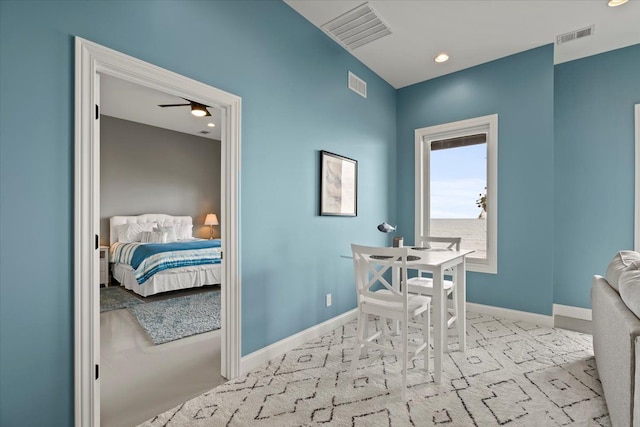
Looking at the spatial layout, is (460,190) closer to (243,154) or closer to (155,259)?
(243,154)

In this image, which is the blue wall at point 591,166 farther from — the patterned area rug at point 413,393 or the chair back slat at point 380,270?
the chair back slat at point 380,270

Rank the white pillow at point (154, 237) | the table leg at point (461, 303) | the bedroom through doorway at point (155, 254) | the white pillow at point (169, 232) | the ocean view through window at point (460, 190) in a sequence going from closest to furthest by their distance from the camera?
the bedroom through doorway at point (155, 254) → the table leg at point (461, 303) → the ocean view through window at point (460, 190) → the white pillow at point (154, 237) → the white pillow at point (169, 232)

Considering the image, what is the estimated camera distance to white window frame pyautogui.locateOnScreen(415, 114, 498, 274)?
373 cm

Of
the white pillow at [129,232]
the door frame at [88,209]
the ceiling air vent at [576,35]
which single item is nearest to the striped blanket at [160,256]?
the white pillow at [129,232]

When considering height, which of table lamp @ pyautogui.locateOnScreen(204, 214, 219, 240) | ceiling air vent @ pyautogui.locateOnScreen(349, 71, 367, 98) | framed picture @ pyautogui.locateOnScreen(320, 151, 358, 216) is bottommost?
table lamp @ pyautogui.locateOnScreen(204, 214, 219, 240)

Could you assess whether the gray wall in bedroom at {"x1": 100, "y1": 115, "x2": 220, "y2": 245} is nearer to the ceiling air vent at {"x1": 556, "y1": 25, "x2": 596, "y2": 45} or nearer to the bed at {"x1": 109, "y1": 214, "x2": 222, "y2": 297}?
the bed at {"x1": 109, "y1": 214, "x2": 222, "y2": 297}

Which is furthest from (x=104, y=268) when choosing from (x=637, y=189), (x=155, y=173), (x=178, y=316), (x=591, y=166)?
(x=637, y=189)

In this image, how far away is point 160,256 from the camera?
444cm

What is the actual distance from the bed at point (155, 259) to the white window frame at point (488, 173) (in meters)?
3.28

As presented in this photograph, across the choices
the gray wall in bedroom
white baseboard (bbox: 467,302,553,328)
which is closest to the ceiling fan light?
the gray wall in bedroom

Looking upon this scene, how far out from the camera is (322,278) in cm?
315

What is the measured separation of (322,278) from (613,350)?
84.7 inches

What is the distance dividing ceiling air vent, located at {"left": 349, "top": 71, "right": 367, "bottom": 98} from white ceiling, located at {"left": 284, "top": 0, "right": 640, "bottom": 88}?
0.80 ft

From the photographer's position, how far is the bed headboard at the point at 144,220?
5.60 m
